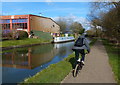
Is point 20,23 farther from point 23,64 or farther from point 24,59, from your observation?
point 23,64

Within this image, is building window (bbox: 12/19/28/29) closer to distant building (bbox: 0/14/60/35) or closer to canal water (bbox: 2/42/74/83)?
distant building (bbox: 0/14/60/35)

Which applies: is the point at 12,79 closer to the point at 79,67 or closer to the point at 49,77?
the point at 49,77

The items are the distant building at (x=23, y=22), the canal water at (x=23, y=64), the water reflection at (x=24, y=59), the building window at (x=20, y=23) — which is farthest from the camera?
the building window at (x=20, y=23)

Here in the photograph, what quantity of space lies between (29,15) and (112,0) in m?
32.5

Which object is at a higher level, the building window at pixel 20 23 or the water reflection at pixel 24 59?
the building window at pixel 20 23

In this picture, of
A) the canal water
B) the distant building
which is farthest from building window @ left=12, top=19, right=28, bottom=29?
the canal water

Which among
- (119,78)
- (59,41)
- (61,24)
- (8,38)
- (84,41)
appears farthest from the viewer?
(61,24)

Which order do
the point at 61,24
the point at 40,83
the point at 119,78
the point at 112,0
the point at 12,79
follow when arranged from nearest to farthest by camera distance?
1. the point at 40,83
2. the point at 119,78
3. the point at 12,79
4. the point at 112,0
5. the point at 61,24

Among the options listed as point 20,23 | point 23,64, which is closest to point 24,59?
point 23,64

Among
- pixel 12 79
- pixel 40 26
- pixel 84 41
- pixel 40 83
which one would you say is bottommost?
pixel 12 79

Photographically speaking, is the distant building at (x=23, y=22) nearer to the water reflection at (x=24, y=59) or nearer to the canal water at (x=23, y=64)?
the water reflection at (x=24, y=59)

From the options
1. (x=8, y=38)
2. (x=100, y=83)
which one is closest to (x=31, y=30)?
(x=8, y=38)

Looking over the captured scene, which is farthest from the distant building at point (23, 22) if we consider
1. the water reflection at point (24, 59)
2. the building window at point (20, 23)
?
the water reflection at point (24, 59)

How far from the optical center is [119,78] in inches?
283
